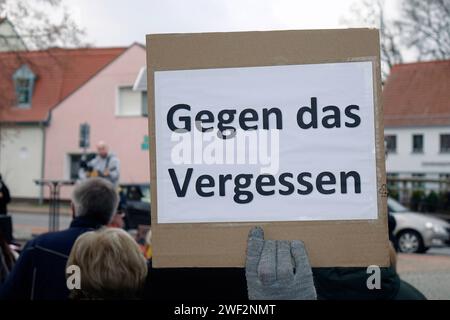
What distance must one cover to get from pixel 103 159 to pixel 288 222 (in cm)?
840

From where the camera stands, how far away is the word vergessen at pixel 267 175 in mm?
2355

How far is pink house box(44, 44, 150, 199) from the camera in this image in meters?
32.7

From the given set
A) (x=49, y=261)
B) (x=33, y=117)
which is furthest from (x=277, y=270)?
(x=33, y=117)

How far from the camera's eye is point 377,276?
2588 millimetres

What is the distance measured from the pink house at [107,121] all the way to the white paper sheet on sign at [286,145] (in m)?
29.8

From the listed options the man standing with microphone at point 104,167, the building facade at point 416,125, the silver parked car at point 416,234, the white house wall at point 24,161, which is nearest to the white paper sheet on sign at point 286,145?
the man standing with microphone at point 104,167

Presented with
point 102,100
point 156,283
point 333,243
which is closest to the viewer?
point 333,243

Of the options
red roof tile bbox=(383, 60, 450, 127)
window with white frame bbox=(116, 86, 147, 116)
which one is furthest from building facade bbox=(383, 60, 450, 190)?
window with white frame bbox=(116, 86, 147, 116)

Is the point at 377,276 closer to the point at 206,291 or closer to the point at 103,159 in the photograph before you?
the point at 206,291

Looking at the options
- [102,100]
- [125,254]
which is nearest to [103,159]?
[125,254]

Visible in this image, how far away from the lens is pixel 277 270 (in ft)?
7.50

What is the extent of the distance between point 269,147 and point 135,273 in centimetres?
95

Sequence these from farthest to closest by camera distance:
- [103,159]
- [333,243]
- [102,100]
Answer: [102,100] → [103,159] → [333,243]

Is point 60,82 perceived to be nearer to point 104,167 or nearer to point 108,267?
point 104,167
